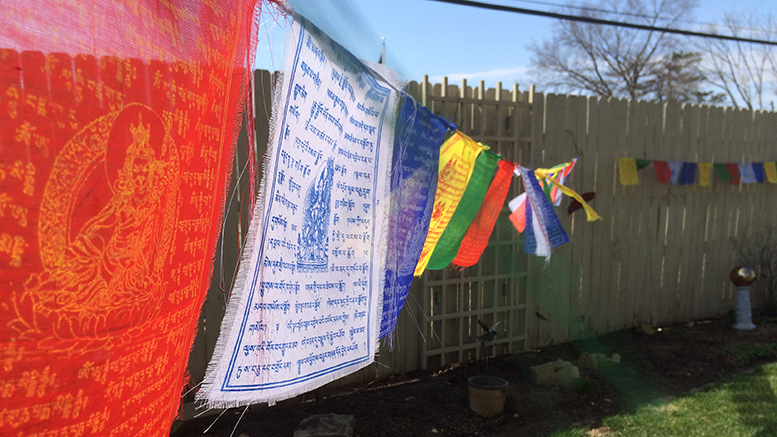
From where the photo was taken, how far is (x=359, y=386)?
3.88 m

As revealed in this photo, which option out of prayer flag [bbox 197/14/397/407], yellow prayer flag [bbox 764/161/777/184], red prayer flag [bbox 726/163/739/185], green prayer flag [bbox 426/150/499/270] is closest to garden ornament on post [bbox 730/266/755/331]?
red prayer flag [bbox 726/163/739/185]

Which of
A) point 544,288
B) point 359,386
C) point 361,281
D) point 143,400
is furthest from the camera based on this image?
point 544,288

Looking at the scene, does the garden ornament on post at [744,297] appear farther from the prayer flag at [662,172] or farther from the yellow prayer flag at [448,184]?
the yellow prayer flag at [448,184]

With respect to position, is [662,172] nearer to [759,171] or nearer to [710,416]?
[759,171]

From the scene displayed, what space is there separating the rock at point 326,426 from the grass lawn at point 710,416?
1.30m

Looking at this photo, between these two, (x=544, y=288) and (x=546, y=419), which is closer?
(x=546, y=419)

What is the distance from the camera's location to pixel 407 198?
1878 millimetres

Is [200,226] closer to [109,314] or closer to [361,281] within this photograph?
[109,314]

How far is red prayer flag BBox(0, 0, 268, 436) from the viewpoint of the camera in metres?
0.63

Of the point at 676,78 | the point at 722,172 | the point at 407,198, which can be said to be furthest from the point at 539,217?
the point at 676,78

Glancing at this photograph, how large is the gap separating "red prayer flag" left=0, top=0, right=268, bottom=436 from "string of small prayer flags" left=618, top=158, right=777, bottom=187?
16.2 feet

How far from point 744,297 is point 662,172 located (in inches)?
69.6

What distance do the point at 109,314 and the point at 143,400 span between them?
187 millimetres

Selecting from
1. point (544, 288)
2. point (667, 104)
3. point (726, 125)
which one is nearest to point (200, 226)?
point (544, 288)
